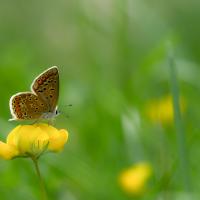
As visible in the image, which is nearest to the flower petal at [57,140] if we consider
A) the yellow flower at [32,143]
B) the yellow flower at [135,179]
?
the yellow flower at [32,143]

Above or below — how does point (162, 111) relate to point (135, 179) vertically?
above

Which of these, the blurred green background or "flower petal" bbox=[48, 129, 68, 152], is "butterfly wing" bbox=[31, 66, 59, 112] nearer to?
"flower petal" bbox=[48, 129, 68, 152]

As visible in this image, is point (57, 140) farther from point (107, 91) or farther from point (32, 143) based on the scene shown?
point (107, 91)

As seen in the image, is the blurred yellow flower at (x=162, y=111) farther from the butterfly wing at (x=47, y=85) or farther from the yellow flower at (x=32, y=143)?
the yellow flower at (x=32, y=143)

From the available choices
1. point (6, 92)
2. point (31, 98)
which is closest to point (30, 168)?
point (31, 98)

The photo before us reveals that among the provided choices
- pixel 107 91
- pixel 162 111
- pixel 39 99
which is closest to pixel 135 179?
pixel 39 99

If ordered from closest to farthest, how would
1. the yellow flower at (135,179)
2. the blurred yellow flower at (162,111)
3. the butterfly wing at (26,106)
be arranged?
1. the butterfly wing at (26,106)
2. the yellow flower at (135,179)
3. the blurred yellow flower at (162,111)

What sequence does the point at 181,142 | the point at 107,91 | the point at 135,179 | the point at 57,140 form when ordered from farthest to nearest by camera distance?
the point at 107,91, the point at 135,179, the point at 181,142, the point at 57,140
